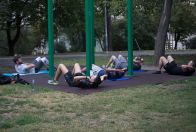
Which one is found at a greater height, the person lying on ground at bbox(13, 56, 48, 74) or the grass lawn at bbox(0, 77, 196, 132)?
the person lying on ground at bbox(13, 56, 48, 74)

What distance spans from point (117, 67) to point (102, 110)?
270 inches

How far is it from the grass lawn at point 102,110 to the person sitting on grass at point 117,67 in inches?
90.7

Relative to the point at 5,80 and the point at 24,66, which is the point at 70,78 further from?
the point at 24,66

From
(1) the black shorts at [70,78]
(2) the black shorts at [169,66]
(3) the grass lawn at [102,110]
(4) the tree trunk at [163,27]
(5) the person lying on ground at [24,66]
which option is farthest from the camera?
(4) the tree trunk at [163,27]

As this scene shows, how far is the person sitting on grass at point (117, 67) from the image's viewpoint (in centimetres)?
1465

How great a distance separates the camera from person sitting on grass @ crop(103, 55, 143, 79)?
14648 mm

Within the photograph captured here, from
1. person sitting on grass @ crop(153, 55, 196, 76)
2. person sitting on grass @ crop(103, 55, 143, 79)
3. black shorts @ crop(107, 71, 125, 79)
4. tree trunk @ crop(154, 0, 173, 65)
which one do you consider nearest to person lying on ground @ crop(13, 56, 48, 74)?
person sitting on grass @ crop(103, 55, 143, 79)

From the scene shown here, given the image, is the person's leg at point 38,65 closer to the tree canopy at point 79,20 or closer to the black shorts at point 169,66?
the black shorts at point 169,66

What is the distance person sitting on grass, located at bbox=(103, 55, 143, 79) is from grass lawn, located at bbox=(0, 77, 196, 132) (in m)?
2.30

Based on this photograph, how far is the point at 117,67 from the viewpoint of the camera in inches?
623

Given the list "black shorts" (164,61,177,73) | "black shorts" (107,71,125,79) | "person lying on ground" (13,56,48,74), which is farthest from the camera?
"person lying on ground" (13,56,48,74)

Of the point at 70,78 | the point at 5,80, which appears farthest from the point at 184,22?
the point at 70,78

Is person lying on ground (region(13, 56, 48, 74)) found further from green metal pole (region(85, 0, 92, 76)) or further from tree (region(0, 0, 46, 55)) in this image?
tree (region(0, 0, 46, 55))

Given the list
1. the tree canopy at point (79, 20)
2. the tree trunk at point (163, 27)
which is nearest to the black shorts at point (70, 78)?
the tree trunk at point (163, 27)
